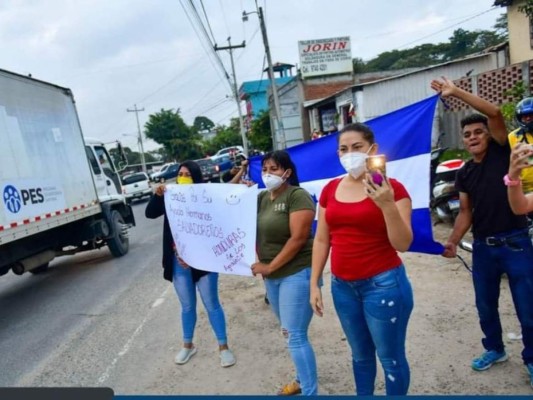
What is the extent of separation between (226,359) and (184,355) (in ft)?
1.39

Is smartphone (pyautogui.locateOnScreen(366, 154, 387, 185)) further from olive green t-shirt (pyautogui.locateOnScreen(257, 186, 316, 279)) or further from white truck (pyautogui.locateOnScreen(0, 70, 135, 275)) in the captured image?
white truck (pyautogui.locateOnScreen(0, 70, 135, 275))

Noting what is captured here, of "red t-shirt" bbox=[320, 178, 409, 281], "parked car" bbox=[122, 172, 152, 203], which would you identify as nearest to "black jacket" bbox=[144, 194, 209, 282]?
"red t-shirt" bbox=[320, 178, 409, 281]

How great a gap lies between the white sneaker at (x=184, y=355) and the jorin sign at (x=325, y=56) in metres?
26.8

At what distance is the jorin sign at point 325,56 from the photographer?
2930 cm

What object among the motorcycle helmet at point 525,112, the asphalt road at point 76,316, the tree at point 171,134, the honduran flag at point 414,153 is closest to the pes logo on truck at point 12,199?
the asphalt road at point 76,316

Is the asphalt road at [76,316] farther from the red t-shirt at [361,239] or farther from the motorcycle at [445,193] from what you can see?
the motorcycle at [445,193]

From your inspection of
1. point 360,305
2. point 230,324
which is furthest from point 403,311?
point 230,324

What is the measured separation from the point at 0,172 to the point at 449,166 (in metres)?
6.74

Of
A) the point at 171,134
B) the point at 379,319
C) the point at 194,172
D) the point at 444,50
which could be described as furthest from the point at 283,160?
the point at 444,50

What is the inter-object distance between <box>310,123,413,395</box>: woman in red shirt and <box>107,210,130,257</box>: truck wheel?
7.21 meters

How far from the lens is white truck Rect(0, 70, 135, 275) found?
604 cm

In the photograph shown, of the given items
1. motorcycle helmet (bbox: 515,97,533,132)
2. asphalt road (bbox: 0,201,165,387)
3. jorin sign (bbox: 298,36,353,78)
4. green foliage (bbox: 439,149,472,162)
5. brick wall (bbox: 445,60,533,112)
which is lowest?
asphalt road (bbox: 0,201,165,387)

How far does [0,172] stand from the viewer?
570 cm

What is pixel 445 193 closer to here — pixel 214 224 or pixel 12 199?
pixel 214 224
